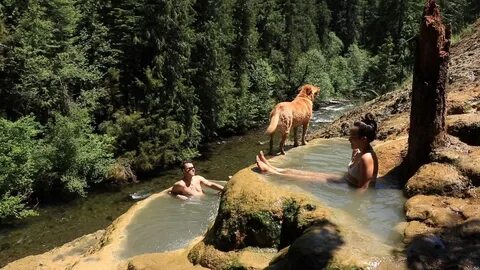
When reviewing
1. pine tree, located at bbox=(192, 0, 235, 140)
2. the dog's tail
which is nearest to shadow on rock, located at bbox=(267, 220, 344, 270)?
the dog's tail

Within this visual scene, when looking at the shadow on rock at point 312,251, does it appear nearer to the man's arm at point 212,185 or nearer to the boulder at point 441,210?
the boulder at point 441,210

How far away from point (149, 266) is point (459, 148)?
16.0 feet

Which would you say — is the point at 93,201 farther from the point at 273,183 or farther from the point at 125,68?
the point at 273,183

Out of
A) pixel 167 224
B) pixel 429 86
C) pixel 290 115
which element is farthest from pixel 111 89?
pixel 429 86

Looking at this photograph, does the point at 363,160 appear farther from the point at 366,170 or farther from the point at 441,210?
the point at 441,210

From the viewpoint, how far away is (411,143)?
775 centimetres

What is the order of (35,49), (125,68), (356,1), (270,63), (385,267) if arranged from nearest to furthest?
(385,267)
(35,49)
(125,68)
(270,63)
(356,1)

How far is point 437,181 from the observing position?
265 inches

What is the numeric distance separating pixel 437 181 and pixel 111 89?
22534 mm

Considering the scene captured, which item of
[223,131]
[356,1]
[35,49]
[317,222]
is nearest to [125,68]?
[35,49]

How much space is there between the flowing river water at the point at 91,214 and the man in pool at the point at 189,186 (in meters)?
0.31

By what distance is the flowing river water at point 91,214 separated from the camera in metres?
16.3

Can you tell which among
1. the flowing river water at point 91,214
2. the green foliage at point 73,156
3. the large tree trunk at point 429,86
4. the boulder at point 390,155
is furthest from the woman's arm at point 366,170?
the green foliage at point 73,156

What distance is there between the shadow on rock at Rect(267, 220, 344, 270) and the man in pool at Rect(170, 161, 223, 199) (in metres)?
6.27
